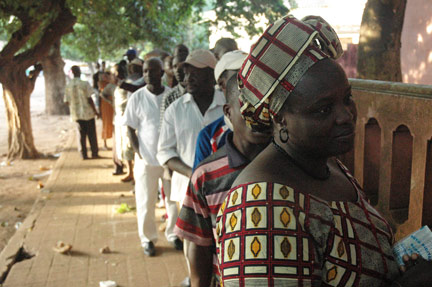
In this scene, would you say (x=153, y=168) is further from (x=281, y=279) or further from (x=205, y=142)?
(x=281, y=279)

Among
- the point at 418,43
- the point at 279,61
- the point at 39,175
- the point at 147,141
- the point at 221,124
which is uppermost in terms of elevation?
the point at 418,43

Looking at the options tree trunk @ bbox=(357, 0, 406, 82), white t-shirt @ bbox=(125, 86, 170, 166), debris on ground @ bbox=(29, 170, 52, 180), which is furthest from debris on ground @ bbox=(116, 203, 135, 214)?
tree trunk @ bbox=(357, 0, 406, 82)

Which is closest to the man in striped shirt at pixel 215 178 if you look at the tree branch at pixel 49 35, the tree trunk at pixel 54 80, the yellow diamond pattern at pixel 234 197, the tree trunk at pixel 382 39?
the yellow diamond pattern at pixel 234 197

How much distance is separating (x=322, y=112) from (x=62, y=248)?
463cm

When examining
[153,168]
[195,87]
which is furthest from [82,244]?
[195,87]

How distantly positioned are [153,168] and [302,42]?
3828 millimetres

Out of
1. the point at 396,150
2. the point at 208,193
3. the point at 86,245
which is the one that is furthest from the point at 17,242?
the point at 396,150

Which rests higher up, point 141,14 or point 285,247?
point 141,14

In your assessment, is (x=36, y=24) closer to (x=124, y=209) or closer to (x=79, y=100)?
(x=79, y=100)

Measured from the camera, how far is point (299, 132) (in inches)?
54.2

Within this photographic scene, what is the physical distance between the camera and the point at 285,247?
124 centimetres

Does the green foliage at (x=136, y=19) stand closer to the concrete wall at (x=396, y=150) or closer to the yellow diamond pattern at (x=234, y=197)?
the concrete wall at (x=396, y=150)

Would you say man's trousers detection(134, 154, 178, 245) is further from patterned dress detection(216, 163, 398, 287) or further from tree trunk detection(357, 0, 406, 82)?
patterned dress detection(216, 163, 398, 287)

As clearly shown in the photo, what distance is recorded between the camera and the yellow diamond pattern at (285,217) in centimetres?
126
